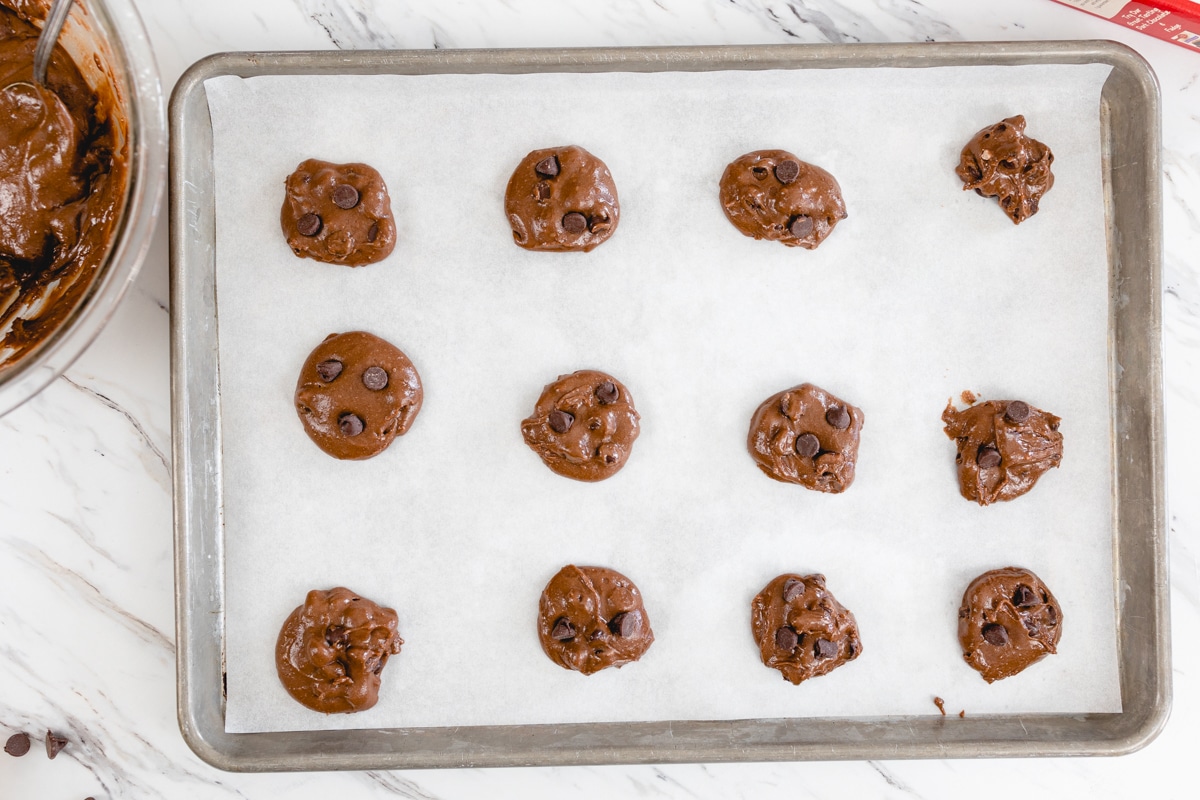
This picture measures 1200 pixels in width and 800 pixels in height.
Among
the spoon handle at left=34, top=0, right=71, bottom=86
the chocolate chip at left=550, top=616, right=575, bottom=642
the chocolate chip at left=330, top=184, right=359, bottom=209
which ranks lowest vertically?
the chocolate chip at left=550, top=616, right=575, bottom=642

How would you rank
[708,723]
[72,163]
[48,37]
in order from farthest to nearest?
[708,723], [72,163], [48,37]

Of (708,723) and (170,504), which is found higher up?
(170,504)

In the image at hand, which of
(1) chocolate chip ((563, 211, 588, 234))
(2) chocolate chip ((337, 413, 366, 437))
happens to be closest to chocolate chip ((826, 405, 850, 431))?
(1) chocolate chip ((563, 211, 588, 234))

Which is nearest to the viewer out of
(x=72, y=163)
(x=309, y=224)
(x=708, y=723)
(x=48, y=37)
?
(x=48, y=37)

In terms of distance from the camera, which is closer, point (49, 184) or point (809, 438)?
point (49, 184)

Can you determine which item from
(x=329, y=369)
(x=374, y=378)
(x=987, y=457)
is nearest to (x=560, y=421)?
(x=374, y=378)

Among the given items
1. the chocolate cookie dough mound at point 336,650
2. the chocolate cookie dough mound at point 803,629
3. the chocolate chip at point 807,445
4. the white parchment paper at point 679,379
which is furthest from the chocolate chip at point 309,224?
the chocolate cookie dough mound at point 803,629

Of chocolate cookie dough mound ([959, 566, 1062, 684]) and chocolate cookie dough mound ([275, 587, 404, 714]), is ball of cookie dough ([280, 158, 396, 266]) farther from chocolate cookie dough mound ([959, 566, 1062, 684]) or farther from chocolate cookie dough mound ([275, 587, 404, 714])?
chocolate cookie dough mound ([959, 566, 1062, 684])

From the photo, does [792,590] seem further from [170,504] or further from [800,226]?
[170,504]
